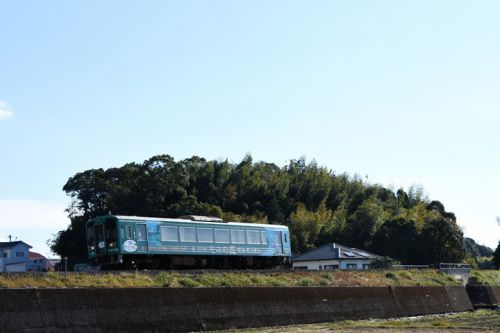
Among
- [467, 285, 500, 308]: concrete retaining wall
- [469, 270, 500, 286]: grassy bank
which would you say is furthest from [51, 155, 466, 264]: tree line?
[467, 285, 500, 308]: concrete retaining wall

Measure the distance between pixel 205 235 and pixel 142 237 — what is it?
3391mm

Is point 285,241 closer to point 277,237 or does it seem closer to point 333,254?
point 277,237

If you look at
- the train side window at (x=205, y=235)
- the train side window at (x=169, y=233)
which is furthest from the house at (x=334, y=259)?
the train side window at (x=169, y=233)

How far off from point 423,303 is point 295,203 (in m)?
30.5

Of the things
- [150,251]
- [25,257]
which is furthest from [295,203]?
[150,251]

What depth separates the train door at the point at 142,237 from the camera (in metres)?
24.8

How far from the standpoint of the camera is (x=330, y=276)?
2831cm

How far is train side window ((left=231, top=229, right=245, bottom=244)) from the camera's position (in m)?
29.2

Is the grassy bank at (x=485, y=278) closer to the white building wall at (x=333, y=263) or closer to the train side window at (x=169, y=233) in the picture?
the white building wall at (x=333, y=263)

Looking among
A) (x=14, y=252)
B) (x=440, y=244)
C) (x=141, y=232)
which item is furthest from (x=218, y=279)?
(x=14, y=252)

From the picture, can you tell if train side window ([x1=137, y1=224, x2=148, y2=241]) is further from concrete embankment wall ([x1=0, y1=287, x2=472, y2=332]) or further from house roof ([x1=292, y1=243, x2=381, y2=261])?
house roof ([x1=292, y1=243, x2=381, y2=261])

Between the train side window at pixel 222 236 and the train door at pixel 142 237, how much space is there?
387 centimetres

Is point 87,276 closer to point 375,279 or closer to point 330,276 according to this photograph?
point 330,276

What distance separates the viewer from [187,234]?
88.5ft
